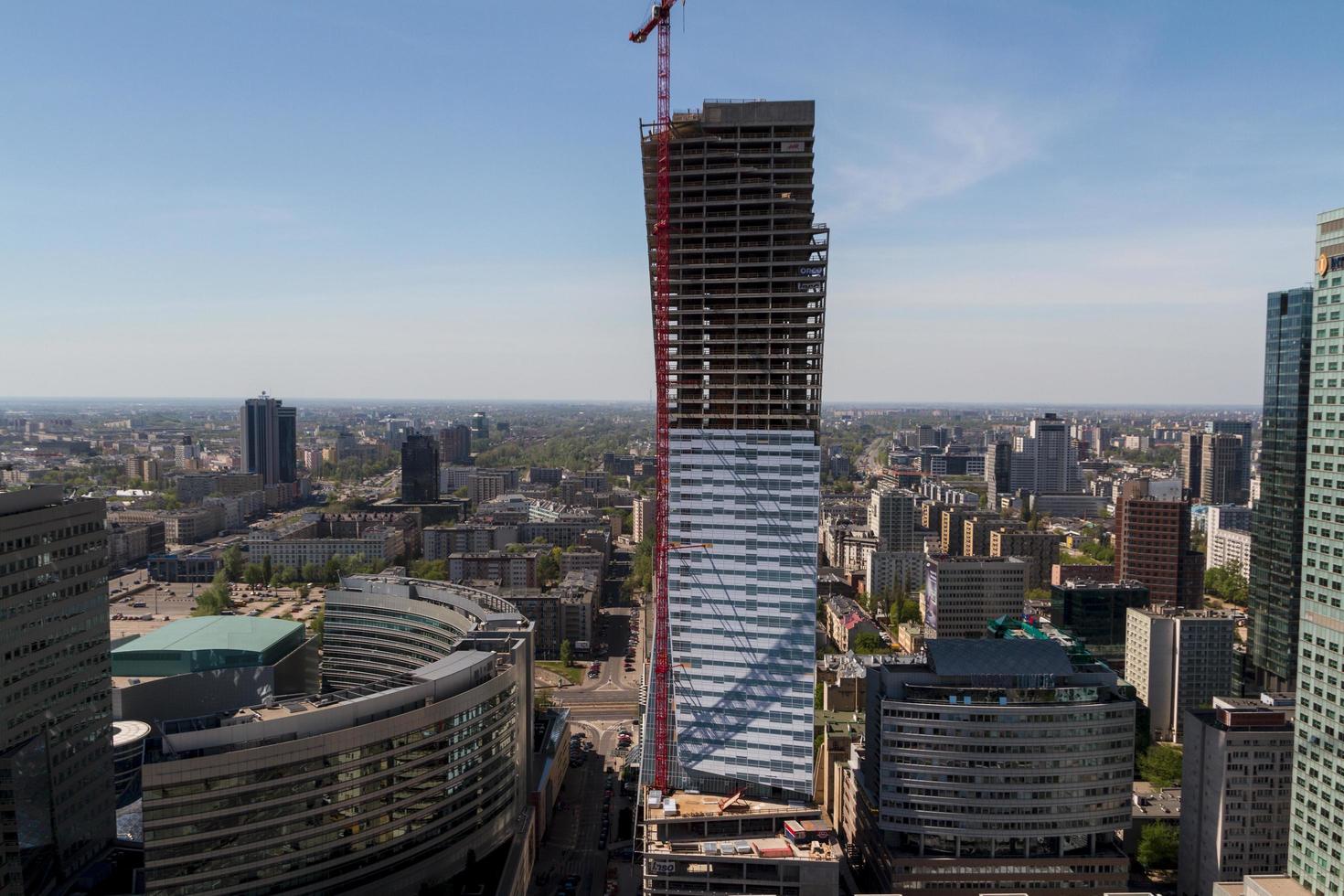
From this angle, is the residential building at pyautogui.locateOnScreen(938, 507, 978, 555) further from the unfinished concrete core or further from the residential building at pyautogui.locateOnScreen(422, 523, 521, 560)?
the unfinished concrete core

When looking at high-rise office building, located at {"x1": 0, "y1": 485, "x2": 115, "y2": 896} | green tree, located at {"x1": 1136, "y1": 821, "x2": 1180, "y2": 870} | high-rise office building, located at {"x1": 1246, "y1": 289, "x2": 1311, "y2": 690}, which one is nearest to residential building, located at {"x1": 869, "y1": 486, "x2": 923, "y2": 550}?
Result: high-rise office building, located at {"x1": 1246, "y1": 289, "x2": 1311, "y2": 690}

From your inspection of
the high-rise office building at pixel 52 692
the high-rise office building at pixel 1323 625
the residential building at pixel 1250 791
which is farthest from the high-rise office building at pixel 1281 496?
the high-rise office building at pixel 52 692

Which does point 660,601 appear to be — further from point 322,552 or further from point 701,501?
point 322,552

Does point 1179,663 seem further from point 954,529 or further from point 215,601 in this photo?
point 215,601

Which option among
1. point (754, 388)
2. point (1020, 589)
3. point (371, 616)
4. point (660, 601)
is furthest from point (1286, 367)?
point (371, 616)

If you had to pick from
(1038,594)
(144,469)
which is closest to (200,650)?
(1038,594)

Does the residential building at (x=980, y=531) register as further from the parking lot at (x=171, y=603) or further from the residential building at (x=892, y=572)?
the parking lot at (x=171, y=603)
